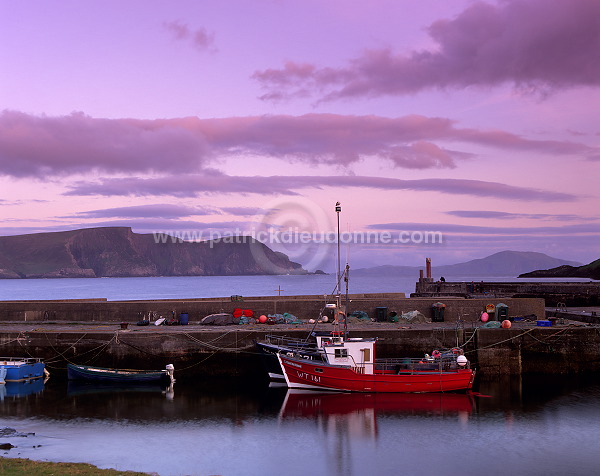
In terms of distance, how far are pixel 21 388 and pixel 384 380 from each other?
18591 millimetres

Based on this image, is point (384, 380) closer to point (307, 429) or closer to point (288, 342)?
point (288, 342)

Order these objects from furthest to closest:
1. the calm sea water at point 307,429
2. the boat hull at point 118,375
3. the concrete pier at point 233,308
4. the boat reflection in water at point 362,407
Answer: the concrete pier at point 233,308 → the boat hull at point 118,375 → the boat reflection in water at point 362,407 → the calm sea water at point 307,429

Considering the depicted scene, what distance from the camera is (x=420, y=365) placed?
31094 millimetres

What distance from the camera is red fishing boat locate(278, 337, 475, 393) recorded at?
3033 centimetres

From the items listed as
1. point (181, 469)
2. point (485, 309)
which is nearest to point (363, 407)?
point (181, 469)

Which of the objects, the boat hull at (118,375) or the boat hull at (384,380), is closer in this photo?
the boat hull at (384,380)

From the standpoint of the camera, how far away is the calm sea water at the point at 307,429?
20625 mm

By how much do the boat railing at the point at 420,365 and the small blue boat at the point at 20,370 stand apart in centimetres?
1835

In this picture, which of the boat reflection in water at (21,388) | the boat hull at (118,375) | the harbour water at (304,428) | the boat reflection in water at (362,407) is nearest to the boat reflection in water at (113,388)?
the harbour water at (304,428)

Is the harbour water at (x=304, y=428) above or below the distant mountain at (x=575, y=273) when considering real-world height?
below

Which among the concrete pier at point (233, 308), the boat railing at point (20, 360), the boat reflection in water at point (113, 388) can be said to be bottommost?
the boat reflection in water at point (113, 388)

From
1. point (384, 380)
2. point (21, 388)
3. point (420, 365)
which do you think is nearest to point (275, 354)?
point (384, 380)

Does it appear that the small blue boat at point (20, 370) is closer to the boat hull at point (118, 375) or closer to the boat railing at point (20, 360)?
the boat railing at point (20, 360)

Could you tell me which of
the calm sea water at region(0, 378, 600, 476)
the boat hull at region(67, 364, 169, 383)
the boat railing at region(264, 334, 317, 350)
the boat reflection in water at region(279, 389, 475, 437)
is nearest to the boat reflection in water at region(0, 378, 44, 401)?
the calm sea water at region(0, 378, 600, 476)
